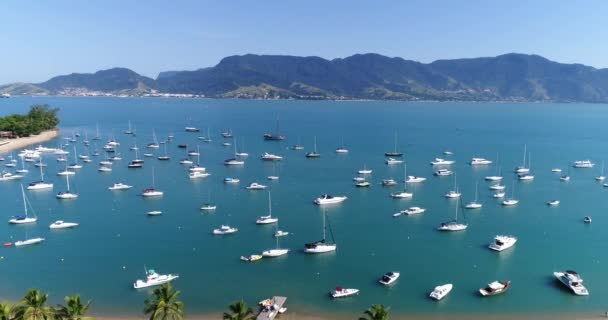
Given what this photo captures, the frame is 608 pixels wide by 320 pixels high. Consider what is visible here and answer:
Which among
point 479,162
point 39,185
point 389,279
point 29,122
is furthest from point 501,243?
point 29,122

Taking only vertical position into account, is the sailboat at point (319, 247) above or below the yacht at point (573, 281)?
above

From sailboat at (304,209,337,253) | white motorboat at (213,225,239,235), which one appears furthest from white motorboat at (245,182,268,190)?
sailboat at (304,209,337,253)

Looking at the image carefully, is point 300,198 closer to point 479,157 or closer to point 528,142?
point 479,157

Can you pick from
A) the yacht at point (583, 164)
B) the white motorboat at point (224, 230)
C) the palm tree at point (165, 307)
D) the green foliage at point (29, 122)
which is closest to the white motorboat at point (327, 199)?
the white motorboat at point (224, 230)

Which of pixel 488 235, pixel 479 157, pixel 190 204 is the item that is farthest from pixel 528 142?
pixel 190 204

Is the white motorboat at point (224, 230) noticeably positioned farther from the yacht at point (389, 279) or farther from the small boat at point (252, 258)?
the yacht at point (389, 279)

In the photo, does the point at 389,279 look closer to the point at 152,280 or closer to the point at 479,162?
the point at 152,280
